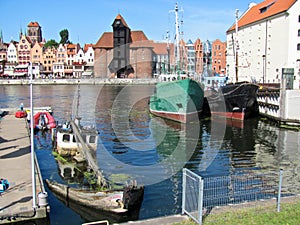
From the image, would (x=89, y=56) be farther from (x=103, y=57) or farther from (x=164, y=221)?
(x=164, y=221)

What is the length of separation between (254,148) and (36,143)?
65.1 feet

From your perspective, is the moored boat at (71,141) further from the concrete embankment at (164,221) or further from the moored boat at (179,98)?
the moored boat at (179,98)

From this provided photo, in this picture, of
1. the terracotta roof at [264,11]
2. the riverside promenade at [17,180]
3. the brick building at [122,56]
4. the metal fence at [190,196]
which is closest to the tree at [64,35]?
the brick building at [122,56]

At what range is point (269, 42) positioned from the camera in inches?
2388

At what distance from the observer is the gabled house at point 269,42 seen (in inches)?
2154

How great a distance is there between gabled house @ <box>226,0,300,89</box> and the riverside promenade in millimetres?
36842

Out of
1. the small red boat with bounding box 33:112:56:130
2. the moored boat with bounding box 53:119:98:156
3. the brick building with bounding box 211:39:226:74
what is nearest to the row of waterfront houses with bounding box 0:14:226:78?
the brick building with bounding box 211:39:226:74

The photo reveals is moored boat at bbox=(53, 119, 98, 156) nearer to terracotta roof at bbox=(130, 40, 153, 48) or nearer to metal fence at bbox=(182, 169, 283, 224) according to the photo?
metal fence at bbox=(182, 169, 283, 224)

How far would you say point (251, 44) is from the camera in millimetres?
68125

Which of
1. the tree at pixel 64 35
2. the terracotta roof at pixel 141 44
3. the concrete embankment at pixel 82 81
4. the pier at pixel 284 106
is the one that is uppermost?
the tree at pixel 64 35

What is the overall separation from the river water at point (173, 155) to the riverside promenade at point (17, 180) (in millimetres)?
1164

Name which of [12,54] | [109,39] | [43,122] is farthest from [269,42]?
[12,54]

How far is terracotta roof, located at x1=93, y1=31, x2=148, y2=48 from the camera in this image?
151 metres

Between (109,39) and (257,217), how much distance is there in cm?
14863
